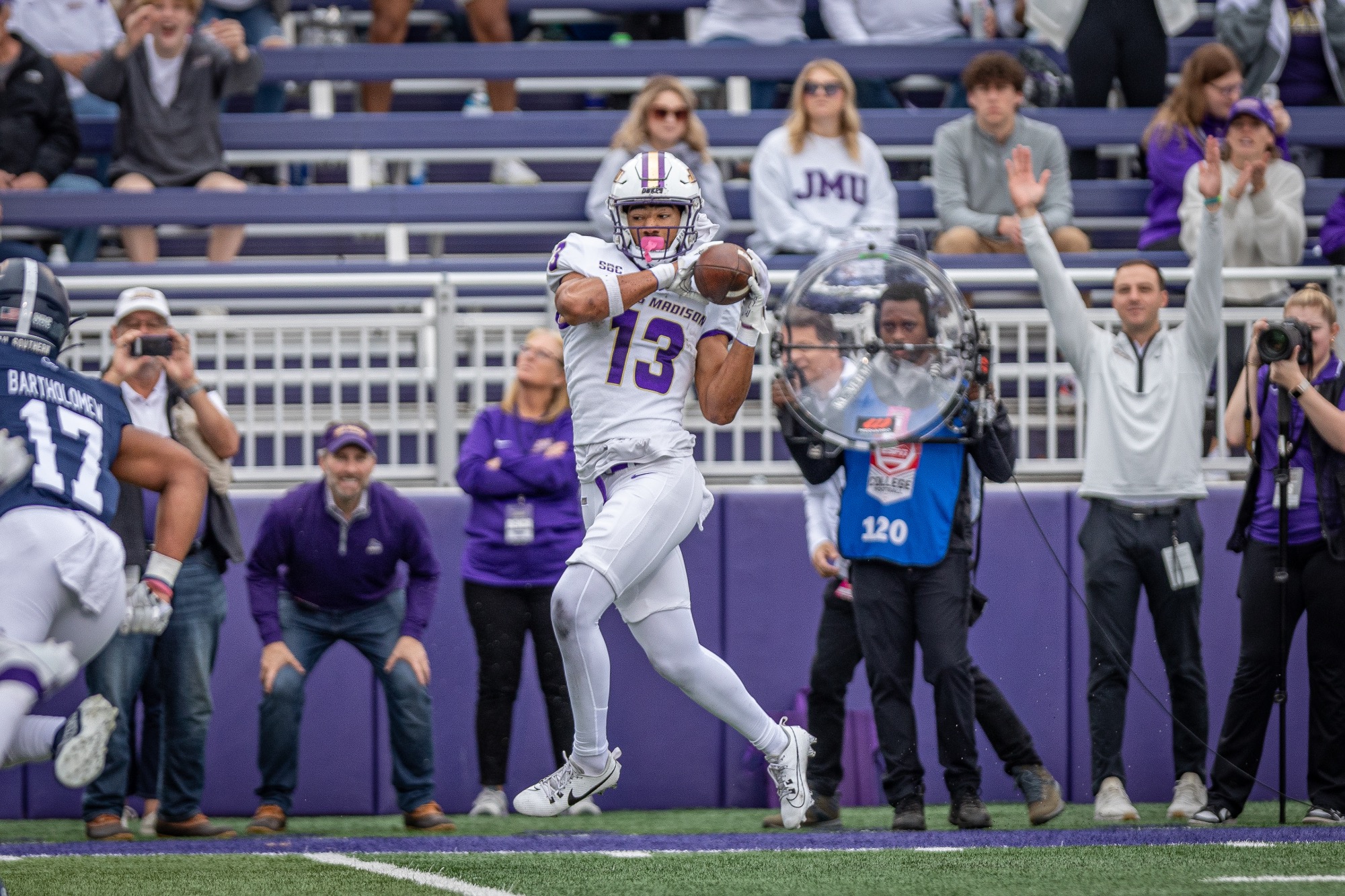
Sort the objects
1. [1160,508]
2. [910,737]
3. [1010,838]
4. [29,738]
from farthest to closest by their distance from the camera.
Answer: [1160,508]
[910,737]
[1010,838]
[29,738]

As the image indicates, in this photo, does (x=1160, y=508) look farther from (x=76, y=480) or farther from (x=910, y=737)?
(x=76, y=480)

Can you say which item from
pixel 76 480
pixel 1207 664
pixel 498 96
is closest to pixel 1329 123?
pixel 1207 664

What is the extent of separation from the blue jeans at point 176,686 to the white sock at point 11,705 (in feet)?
8.26

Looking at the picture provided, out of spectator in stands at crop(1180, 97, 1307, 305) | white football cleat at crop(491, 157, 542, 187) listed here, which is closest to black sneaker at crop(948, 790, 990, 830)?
spectator in stands at crop(1180, 97, 1307, 305)

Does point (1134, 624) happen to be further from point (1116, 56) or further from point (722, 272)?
point (1116, 56)

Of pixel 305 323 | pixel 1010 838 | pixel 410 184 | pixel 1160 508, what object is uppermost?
pixel 410 184

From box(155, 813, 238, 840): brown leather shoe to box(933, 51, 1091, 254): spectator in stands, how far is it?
432 cm

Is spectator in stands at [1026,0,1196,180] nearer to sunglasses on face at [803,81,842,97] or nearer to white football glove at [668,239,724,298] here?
sunglasses on face at [803,81,842,97]

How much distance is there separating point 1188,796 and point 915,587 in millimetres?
1418

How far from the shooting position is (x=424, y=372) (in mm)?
7508

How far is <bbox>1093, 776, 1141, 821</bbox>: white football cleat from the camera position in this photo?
6.35m

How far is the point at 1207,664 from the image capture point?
773cm

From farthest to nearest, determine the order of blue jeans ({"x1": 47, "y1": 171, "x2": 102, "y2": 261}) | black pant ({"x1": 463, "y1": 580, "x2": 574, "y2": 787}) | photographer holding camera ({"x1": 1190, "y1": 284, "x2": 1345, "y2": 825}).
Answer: blue jeans ({"x1": 47, "y1": 171, "x2": 102, "y2": 261}) < black pant ({"x1": 463, "y1": 580, "x2": 574, "y2": 787}) < photographer holding camera ({"x1": 1190, "y1": 284, "x2": 1345, "y2": 825})

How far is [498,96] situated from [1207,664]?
4.90 meters
